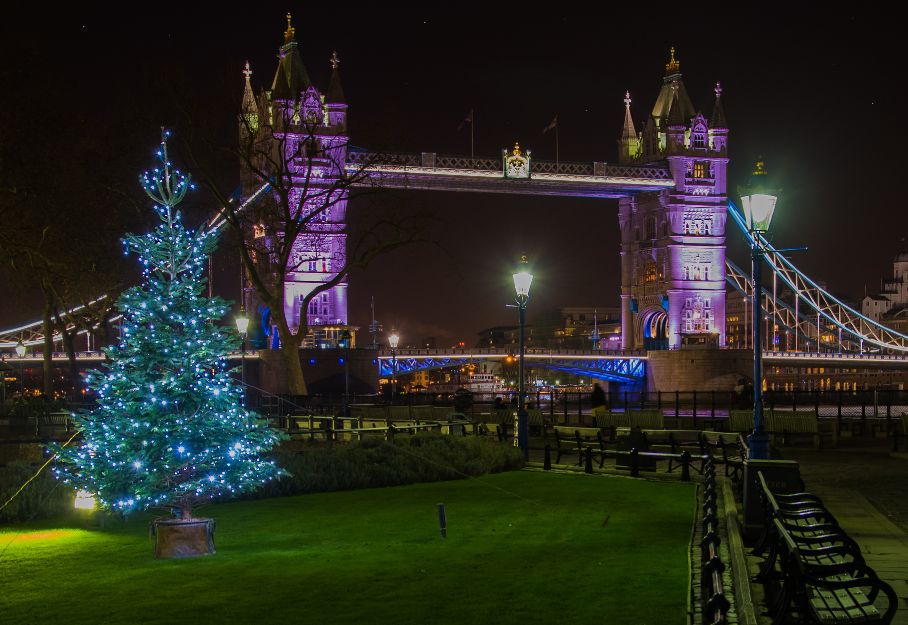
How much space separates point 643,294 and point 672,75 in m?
18.5

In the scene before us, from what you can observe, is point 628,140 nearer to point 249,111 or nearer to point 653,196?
point 653,196

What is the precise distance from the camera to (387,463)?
21.3m

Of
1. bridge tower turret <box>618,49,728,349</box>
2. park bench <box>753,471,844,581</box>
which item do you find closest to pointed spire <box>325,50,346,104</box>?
bridge tower turret <box>618,49,728,349</box>

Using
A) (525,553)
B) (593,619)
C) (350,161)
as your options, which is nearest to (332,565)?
(525,553)

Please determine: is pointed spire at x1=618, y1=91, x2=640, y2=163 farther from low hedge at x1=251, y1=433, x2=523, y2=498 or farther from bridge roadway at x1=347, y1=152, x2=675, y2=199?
low hedge at x1=251, y1=433, x2=523, y2=498

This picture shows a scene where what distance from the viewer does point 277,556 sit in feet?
43.1

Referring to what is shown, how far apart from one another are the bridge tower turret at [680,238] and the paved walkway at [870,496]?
2482 inches

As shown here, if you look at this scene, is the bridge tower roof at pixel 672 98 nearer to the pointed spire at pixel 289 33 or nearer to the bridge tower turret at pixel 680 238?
the bridge tower turret at pixel 680 238

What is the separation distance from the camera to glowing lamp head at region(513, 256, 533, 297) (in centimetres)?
2594

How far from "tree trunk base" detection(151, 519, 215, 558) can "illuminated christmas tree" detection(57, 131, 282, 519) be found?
1.16 feet

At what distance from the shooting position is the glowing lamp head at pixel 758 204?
1427 cm

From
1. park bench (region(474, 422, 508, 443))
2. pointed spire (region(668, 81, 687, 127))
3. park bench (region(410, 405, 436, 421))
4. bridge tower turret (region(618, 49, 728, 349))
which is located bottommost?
park bench (region(474, 422, 508, 443))

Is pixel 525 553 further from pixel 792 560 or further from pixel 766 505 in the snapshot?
pixel 792 560

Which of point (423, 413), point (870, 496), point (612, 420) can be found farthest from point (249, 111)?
point (870, 496)
